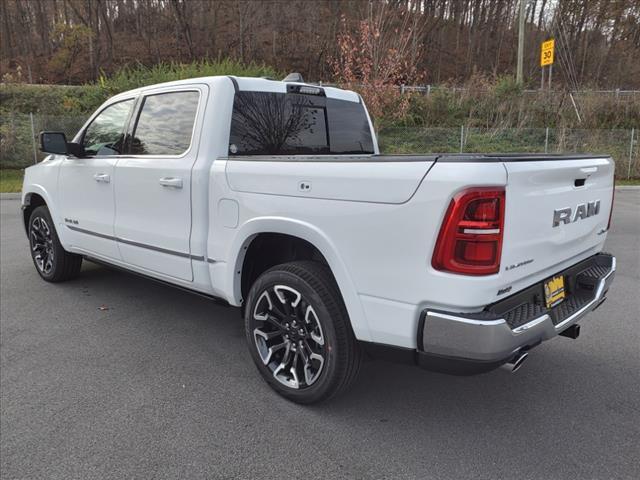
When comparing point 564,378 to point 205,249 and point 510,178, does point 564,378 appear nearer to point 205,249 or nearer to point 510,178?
point 510,178

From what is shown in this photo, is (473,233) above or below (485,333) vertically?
above

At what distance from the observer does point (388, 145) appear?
1870 centimetres

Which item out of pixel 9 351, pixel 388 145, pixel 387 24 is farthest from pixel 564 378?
pixel 387 24

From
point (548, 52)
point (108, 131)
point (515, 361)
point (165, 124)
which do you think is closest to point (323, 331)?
point (515, 361)

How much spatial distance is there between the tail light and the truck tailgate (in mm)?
58

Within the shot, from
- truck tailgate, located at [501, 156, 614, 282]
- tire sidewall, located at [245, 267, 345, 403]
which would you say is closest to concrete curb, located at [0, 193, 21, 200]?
tire sidewall, located at [245, 267, 345, 403]

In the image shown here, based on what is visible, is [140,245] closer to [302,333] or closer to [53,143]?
[53,143]

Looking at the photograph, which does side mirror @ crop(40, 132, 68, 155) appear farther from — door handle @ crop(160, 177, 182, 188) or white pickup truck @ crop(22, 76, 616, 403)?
door handle @ crop(160, 177, 182, 188)

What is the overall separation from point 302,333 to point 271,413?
0.49m

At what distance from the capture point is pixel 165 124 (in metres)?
3.81

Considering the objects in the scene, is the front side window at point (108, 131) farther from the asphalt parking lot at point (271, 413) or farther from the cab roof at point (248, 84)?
the asphalt parking lot at point (271, 413)

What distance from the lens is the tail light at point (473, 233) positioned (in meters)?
2.15

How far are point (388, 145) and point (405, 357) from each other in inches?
664

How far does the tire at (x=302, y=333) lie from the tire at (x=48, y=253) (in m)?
3.06
